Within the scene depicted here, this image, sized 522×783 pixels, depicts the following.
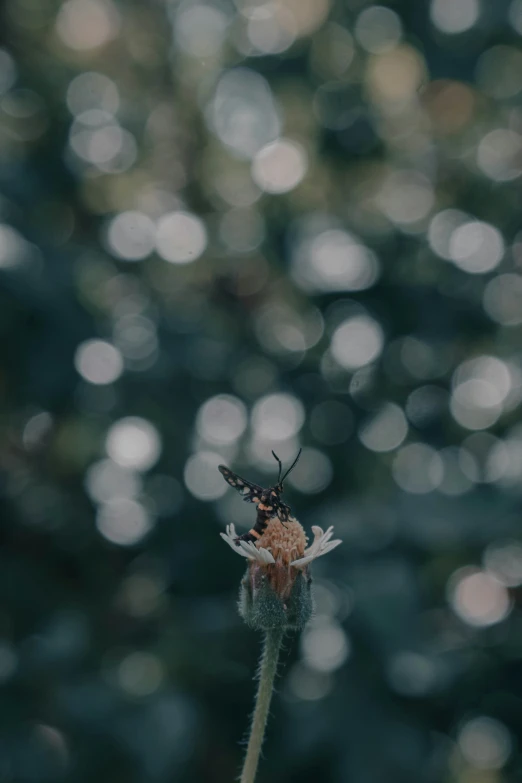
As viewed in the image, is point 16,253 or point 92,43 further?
point 92,43

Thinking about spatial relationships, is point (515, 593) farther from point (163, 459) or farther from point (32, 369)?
point (32, 369)

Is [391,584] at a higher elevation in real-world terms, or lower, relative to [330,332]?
lower

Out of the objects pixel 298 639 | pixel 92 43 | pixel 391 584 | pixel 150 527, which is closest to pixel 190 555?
pixel 150 527

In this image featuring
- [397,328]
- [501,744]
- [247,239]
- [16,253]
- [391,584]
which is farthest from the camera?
[247,239]

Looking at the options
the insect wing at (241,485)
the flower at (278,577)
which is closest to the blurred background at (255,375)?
the flower at (278,577)

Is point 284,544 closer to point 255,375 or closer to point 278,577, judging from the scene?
point 278,577

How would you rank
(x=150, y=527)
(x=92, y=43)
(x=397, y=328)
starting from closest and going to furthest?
(x=150, y=527), (x=397, y=328), (x=92, y=43)

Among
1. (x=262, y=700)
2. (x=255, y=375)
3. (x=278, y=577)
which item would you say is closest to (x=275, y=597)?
(x=278, y=577)
